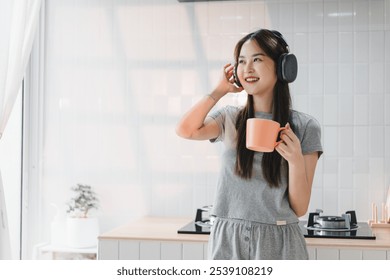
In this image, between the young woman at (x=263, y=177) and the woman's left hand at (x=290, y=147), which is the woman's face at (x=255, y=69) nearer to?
the young woman at (x=263, y=177)

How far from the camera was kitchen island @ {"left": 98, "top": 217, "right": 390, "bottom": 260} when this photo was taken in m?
1.78

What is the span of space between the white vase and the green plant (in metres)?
0.03

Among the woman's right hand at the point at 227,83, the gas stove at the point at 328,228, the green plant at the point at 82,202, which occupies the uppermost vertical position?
the woman's right hand at the point at 227,83

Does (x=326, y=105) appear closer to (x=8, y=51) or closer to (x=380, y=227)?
(x=380, y=227)

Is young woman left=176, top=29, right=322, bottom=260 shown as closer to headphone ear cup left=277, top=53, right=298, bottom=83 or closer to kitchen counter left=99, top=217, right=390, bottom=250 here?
headphone ear cup left=277, top=53, right=298, bottom=83

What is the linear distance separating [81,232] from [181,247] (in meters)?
0.65

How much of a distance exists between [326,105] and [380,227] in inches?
19.4

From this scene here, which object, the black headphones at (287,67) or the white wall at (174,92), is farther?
the white wall at (174,92)

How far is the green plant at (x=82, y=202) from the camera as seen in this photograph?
2408 mm

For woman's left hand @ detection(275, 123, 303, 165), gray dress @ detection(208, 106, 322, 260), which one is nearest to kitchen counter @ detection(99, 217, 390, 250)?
gray dress @ detection(208, 106, 322, 260)

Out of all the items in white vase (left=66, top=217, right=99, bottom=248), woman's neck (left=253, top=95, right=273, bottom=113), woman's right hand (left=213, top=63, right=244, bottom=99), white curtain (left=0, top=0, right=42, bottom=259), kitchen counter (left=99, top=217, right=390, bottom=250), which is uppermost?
white curtain (left=0, top=0, right=42, bottom=259)

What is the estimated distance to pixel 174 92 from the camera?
7.94ft

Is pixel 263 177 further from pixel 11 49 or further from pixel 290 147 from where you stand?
pixel 11 49

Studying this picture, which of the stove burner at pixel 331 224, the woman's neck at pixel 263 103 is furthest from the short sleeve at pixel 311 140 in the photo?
the stove burner at pixel 331 224
